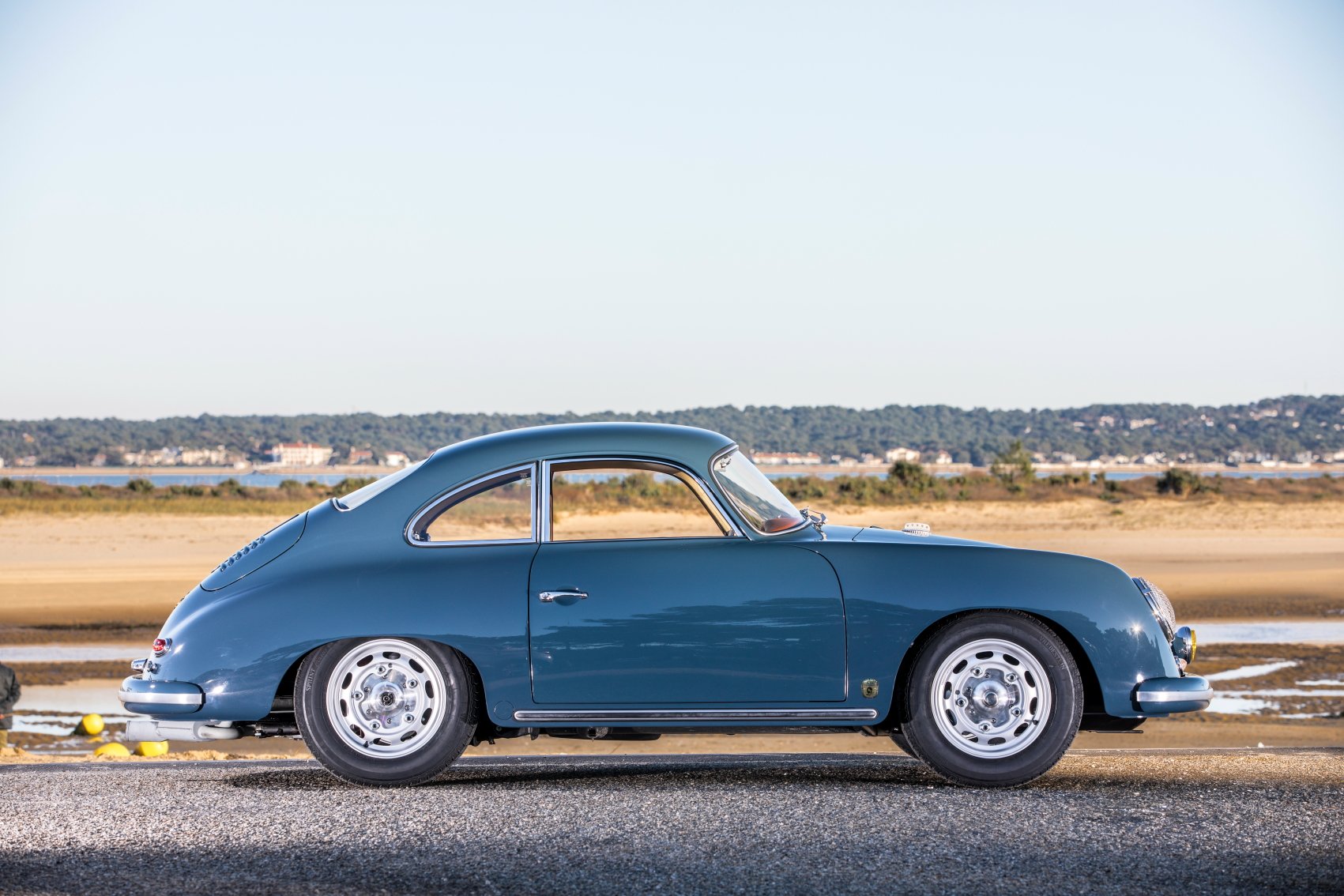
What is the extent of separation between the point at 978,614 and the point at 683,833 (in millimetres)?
1712

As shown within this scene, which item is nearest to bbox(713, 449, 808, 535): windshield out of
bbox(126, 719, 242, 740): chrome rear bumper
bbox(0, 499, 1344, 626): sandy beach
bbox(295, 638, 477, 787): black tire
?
bbox(295, 638, 477, 787): black tire

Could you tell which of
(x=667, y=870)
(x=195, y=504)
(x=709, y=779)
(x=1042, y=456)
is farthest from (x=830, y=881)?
(x=1042, y=456)

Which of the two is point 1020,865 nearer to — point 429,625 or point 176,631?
point 429,625

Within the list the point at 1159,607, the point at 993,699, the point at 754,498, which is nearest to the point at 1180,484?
the point at 1159,607

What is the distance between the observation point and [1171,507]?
2063 inches

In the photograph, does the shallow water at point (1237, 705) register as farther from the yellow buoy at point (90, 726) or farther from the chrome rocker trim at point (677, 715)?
the yellow buoy at point (90, 726)

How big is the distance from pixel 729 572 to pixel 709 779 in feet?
3.80

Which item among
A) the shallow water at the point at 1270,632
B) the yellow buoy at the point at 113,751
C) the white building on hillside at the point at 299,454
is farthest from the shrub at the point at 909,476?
the yellow buoy at the point at 113,751

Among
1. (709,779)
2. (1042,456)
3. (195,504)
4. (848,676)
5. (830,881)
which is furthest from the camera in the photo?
(1042,456)

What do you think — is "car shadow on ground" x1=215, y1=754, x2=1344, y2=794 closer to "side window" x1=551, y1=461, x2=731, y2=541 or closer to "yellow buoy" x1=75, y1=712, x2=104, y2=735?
"side window" x1=551, y1=461, x2=731, y2=541

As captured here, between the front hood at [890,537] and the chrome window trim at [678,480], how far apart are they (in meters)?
0.50

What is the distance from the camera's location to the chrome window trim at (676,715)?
247 inches

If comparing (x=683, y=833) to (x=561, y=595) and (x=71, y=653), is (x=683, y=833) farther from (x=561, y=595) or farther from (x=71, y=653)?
(x=71, y=653)

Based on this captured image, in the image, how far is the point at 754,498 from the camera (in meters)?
6.68
